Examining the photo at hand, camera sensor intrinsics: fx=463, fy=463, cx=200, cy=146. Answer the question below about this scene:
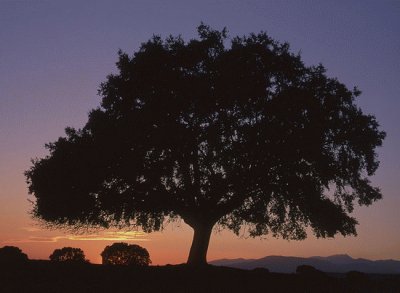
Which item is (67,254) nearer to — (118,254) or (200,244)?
(118,254)

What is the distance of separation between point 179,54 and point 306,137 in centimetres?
1224

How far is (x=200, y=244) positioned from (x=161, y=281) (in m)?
11.0

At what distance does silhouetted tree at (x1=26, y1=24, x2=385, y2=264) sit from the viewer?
35.6m

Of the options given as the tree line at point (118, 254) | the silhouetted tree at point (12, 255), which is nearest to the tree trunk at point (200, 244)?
the silhouetted tree at point (12, 255)

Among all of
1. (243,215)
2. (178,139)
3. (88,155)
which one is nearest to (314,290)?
(243,215)

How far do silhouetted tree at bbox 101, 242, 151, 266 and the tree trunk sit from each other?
18.4 meters

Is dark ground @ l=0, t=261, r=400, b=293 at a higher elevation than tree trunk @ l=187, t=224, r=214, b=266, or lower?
lower

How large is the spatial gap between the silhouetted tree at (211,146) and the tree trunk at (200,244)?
0.08 metres

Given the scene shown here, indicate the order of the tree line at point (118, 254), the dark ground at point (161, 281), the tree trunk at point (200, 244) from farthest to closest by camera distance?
the tree line at point (118, 254) < the tree trunk at point (200, 244) < the dark ground at point (161, 281)

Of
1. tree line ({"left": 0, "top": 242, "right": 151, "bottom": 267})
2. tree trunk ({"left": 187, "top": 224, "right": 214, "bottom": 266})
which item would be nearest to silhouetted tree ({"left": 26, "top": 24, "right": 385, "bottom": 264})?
tree trunk ({"left": 187, "top": 224, "right": 214, "bottom": 266})

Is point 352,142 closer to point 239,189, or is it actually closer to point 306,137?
point 306,137

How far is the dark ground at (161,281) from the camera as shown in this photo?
24.0 meters

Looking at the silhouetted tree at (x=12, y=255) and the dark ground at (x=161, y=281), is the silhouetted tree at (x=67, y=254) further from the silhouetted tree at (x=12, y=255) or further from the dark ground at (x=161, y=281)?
the dark ground at (x=161, y=281)

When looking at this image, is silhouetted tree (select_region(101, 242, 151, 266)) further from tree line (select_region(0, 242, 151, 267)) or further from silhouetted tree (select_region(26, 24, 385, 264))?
silhouetted tree (select_region(26, 24, 385, 264))
